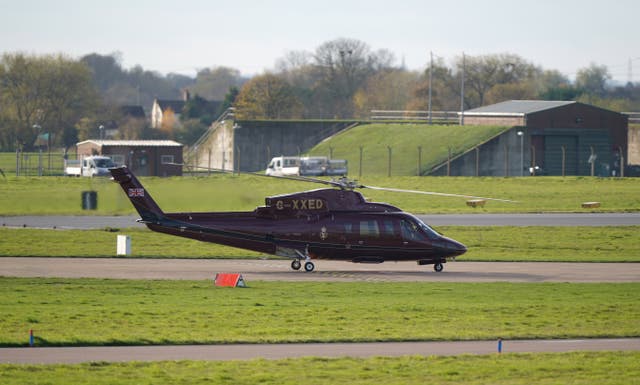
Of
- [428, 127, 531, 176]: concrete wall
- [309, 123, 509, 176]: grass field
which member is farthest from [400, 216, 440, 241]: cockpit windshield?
[428, 127, 531, 176]: concrete wall

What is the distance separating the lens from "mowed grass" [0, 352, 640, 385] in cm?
2120

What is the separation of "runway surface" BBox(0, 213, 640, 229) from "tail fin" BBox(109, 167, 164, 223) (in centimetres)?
1533

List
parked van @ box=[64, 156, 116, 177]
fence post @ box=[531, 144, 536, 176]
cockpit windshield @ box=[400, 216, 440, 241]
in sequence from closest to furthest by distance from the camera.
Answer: cockpit windshield @ box=[400, 216, 440, 241] < parked van @ box=[64, 156, 116, 177] < fence post @ box=[531, 144, 536, 176]

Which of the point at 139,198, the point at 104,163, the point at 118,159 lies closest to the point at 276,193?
the point at 104,163

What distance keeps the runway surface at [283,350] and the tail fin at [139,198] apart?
14.7 metres

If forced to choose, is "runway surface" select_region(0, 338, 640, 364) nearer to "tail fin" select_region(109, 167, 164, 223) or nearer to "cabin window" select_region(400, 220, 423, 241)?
"cabin window" select_region(400, 220, 423, 241)

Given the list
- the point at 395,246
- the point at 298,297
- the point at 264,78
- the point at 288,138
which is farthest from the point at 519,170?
the point at 298,297

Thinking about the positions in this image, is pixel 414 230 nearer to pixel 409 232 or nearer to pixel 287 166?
pixel 409 232

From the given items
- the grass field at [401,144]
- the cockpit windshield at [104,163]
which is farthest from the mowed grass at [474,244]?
the grass field at [401,144]

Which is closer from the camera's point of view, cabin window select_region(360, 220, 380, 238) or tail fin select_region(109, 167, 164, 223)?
tail fin select_region(109, 167, 164, 223)

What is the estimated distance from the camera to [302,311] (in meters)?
29.6

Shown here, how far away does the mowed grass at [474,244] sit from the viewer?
44.3 m

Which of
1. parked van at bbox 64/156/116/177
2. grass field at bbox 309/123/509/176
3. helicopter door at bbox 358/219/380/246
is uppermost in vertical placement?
grass field at bbox 309/123/509/176

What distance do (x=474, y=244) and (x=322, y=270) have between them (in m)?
10.5
